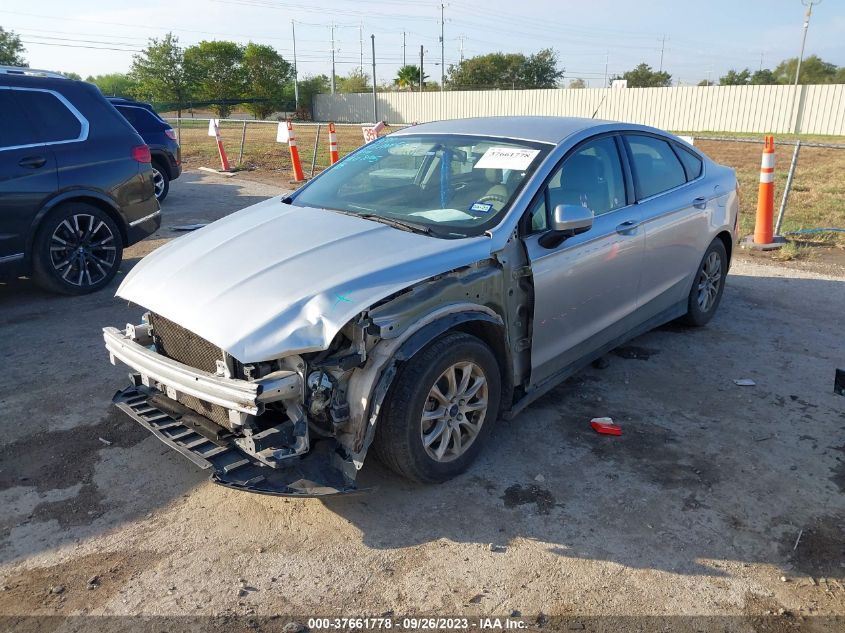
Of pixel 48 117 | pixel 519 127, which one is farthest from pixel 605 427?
pixel 48 117

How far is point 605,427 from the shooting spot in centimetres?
417

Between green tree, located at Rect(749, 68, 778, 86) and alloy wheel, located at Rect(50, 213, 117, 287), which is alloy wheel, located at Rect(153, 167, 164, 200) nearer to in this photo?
alloy wheel, located at Rect(50, 213, 117, 287)

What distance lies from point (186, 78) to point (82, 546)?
70.5 meters

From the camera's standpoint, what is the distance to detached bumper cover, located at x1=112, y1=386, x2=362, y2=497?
299 cm

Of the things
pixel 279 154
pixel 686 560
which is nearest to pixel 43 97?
pixel 686 560

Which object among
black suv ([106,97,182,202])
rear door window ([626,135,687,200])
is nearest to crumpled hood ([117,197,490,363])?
rear door window ([626,135,687,200])

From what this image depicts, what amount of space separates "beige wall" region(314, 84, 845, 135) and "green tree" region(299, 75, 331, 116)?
16.4 metres

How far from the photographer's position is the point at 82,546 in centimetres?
315

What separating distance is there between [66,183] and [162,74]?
66.5m

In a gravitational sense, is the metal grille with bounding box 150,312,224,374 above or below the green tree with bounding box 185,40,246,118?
below

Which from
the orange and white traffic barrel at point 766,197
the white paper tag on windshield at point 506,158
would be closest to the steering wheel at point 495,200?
the white paper tag on windshield at point 506,158

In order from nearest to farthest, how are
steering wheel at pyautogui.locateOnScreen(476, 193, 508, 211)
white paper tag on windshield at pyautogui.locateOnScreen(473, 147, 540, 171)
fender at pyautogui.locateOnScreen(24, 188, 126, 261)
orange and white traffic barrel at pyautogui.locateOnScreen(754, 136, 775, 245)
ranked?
steering wheel at pyautogui.locateOnScreen(476, 193, 508, 211) < white paper tag on windshield at pyautogui.locateOnScreen(473, 147, 540, 171) < fender at pyautogui.locateOnScreen(24, 188, 126, 261) < orange and white traffic barrel at pyautogui.locateOnScreen(754, 136, 775, 245)

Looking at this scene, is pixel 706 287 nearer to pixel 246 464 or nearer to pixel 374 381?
pixel 374 381

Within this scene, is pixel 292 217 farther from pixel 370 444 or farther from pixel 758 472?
pixel 758 472
